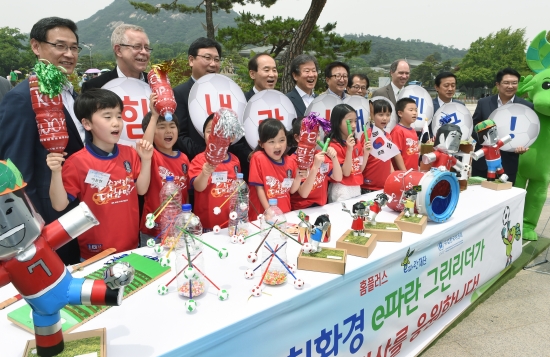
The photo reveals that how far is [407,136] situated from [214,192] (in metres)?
2.13

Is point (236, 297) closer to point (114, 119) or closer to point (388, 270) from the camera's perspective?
point (388, 270)

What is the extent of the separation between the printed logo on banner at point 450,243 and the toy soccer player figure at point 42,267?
1.98 metres

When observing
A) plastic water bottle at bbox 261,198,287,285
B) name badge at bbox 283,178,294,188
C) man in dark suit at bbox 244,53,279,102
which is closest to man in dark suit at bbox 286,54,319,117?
man in dark suit at bbox 244,53,279,102

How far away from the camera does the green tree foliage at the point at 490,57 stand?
45500 mm

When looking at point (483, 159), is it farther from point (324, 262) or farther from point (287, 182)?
point (324, 262)

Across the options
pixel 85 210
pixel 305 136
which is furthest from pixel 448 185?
pixel 85 210

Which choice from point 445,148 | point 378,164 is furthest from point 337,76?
point 445,148

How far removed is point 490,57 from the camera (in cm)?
4959

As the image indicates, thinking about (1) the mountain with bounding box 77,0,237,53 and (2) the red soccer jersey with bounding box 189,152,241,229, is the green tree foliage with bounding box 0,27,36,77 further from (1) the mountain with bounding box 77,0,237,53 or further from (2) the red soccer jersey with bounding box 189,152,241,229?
(1) the mountain with bounding box 77,0,237,53

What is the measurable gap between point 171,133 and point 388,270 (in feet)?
4.86

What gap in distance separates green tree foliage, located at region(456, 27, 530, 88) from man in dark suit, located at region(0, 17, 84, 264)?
50.9m

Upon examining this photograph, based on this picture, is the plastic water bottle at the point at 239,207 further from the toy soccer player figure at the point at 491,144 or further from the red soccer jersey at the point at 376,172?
the toy soccer player figure at the point at 491,144

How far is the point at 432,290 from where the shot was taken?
2365 mm

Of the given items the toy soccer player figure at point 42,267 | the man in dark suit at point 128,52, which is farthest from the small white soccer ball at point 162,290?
the man in dark suit at point 128,52
